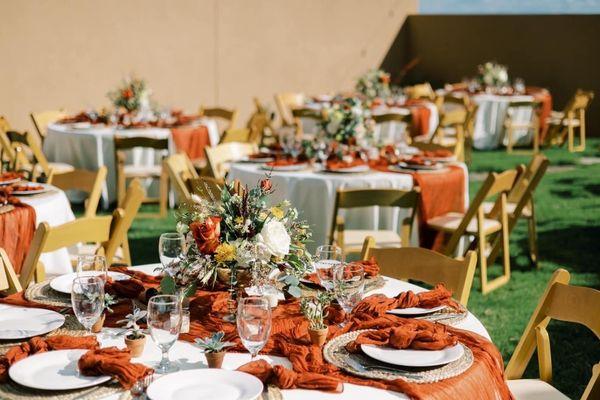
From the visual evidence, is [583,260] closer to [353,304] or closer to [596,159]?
[353,304]

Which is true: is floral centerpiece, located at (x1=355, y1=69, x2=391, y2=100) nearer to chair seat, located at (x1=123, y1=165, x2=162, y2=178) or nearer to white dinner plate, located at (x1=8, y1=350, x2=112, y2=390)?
chair seat, located at (x1=123, y1=165, x2=162, y2=178)

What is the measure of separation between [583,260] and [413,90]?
6727 millimetres

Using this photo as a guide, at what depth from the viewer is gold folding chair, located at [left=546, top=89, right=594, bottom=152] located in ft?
40.4

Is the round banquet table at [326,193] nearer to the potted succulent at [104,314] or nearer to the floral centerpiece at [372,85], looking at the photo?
the potted succulent at [104,314]

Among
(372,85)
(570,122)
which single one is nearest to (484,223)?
(372,85)

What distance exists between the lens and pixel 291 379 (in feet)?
6.76

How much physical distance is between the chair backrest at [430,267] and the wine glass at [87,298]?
4.15 ft

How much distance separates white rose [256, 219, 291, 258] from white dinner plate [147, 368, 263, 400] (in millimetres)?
581

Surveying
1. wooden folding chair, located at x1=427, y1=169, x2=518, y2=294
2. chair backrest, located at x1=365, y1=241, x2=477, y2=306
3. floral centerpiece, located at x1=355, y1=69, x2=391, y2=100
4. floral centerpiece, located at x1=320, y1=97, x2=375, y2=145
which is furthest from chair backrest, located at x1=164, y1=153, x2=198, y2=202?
floral centerpiece, located at x1=355, y1=69, x2=391, y2=100

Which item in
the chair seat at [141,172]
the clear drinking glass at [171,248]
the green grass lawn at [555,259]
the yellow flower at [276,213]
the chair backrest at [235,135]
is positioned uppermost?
the yellow flower at [276,213]

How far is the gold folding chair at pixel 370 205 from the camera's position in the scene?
15.7 ft

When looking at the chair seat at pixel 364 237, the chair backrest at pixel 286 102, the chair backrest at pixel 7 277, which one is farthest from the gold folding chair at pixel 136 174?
the chair backrest at pixel 7 277

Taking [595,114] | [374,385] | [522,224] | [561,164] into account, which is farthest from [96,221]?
[595,114]

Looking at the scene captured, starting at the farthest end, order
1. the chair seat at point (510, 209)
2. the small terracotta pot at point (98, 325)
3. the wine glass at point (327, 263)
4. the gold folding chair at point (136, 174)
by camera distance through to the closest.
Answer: the gold folding chair at point (136, 174) → the chair seat at point (510, 209) → the wine glass at point (327, 263) → the small terracotta pot at point (98, 325)
